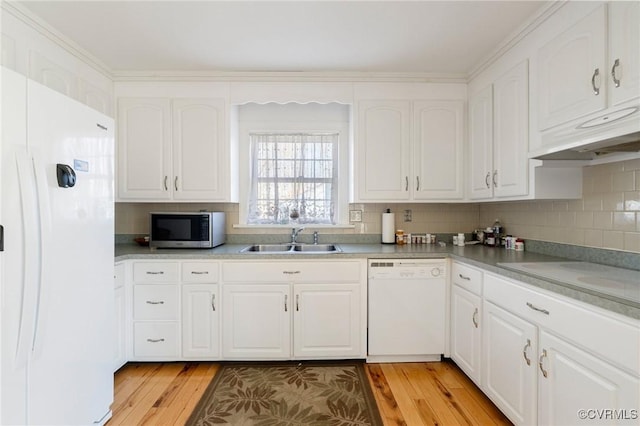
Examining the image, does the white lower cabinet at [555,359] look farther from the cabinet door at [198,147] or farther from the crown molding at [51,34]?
the crown molding at [51,34]

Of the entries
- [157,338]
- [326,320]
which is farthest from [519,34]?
[157,338]

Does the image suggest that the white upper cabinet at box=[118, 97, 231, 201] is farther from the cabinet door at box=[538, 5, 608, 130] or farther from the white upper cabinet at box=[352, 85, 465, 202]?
the cabinet door at box=[538, 5, 608, 130]

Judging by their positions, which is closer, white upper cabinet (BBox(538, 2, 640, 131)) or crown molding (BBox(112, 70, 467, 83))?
white upper cabinet (BBox(538, 2, 640, 131))

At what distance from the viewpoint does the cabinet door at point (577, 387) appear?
109 centimetres

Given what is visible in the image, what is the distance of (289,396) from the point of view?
2023mm

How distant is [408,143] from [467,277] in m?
1.23

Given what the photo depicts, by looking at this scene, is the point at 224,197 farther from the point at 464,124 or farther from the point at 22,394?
the point at 464,124

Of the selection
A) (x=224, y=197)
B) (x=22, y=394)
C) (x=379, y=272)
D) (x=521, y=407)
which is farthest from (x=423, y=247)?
(x=22, y=394)

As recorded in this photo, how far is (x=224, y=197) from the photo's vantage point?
2.69m

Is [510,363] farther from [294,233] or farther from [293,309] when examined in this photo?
[294,233]

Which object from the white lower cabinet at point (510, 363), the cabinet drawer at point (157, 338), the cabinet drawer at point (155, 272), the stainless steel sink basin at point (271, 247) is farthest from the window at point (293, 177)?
the white lower cabinet at point (510, 363)

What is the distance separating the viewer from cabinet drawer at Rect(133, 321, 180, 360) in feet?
7.75

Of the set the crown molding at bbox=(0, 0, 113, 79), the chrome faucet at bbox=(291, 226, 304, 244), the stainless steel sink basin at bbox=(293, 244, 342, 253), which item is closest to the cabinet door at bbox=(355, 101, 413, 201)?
the stainless steel sink basin at bbox=(293, 244, 342, 253)

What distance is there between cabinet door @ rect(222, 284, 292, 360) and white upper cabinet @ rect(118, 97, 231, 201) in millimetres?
979
